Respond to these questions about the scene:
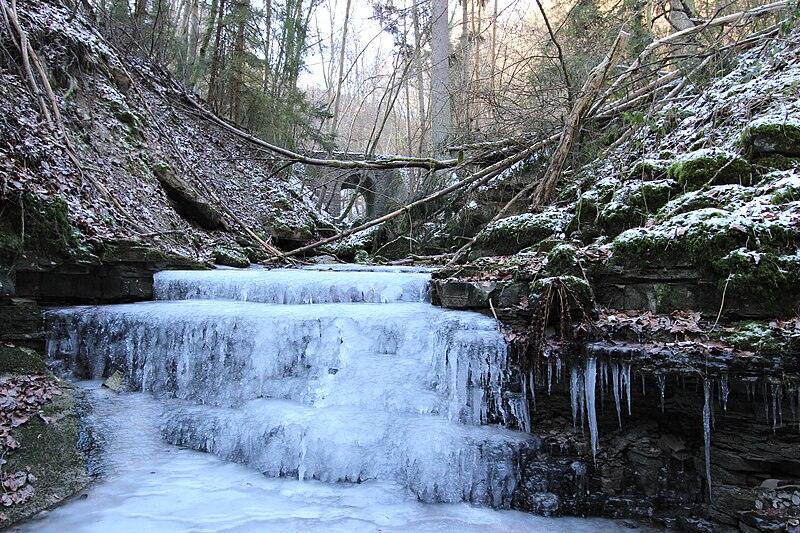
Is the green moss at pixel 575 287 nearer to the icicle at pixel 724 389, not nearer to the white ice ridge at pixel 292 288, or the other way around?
the icicle at pixel 724 389

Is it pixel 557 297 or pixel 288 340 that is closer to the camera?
pixel 557 297

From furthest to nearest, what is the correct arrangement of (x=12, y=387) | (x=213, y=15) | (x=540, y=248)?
(x=213, y=15), (x=540, y=248), (x=12, y=387)

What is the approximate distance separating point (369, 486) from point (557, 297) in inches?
94.2

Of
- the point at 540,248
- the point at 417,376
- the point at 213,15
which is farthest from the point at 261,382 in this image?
the point at 213,15

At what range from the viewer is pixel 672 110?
6.18 meters

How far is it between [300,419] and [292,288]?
2823 millimetres

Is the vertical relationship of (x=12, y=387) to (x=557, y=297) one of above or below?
below

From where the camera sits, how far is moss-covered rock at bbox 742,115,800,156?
460 centimetres

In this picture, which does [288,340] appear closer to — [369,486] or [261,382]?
[261,382]

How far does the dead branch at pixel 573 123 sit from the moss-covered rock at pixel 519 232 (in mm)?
550

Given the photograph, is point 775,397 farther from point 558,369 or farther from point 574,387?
point 558,369

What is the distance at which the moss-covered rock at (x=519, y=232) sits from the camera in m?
6.44

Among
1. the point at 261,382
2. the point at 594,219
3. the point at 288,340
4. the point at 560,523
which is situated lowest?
the point at 560,523

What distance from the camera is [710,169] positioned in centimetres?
488
